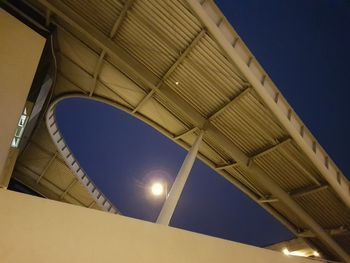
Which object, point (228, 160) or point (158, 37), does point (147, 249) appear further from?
point (228, 160)

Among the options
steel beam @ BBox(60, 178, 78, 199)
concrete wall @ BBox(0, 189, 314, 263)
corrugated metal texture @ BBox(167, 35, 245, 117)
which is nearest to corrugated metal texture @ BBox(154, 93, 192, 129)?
corrugated metal texture @ BBox(167, 35, 245, 117)

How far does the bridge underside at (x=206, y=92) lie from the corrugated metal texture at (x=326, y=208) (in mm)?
53

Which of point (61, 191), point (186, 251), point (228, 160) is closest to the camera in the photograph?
point (186, 251)

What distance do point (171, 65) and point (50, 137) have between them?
13773 mm

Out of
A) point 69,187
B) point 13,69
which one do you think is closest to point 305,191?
point 13,69

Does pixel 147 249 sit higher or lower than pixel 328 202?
lower

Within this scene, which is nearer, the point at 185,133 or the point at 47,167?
the point at 185,133

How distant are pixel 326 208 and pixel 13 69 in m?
17.1

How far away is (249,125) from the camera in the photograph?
48.9 ft

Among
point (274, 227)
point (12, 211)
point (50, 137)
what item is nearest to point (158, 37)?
point (12, 211)

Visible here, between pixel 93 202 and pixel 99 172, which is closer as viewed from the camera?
pixel 93 202

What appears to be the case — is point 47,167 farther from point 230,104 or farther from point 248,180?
point 230,104

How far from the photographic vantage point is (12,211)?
5469mm

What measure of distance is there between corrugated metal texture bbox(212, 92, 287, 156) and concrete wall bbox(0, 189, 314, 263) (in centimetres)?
799
